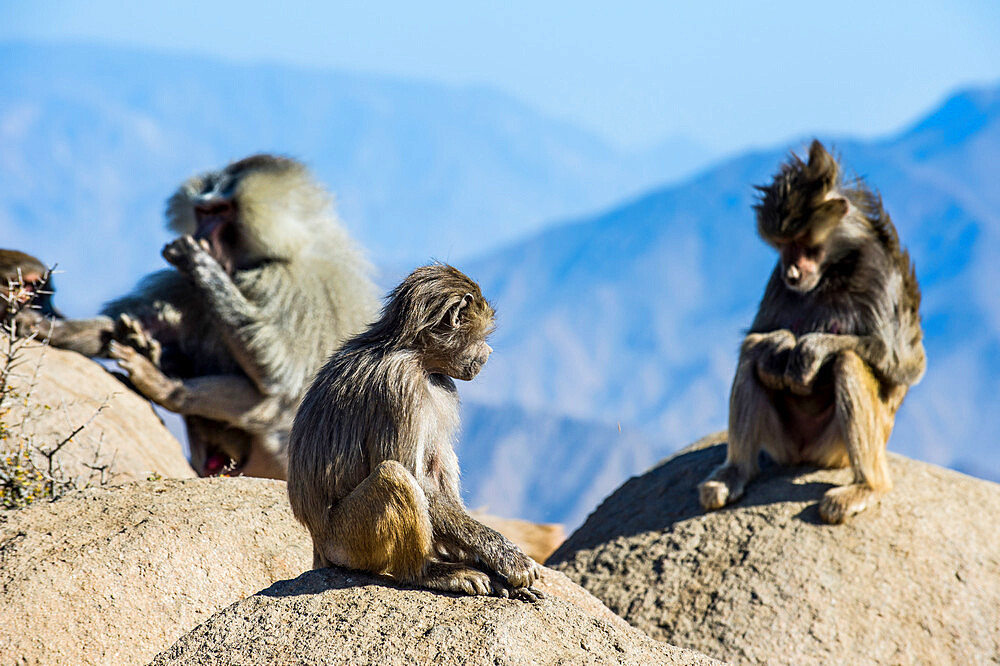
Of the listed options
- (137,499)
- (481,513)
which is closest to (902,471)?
(481,513)

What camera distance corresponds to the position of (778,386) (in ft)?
19.8

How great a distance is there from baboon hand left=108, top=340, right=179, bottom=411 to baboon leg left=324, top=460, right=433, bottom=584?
337cm

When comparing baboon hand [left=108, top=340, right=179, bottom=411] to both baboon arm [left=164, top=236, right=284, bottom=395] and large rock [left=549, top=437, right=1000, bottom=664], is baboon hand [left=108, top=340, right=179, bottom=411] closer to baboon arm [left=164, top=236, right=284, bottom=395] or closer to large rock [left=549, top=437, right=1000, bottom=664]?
baboon arm [left=164, top=236, right=284, bottom=395]

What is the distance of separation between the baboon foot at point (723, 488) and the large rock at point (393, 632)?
8.15ft

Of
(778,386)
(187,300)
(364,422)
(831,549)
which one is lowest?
(364,422)

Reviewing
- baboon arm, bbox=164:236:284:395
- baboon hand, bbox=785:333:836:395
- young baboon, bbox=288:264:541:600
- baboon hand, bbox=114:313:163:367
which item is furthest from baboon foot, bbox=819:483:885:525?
baboon hand, bbox=114:313:163:367

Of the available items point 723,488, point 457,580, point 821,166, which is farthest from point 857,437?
point 457,580

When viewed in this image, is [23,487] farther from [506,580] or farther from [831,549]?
[831,549]

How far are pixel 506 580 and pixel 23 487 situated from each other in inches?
97.4

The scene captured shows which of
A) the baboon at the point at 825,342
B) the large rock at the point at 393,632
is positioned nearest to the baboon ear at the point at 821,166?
the baboon at the point at 825,342

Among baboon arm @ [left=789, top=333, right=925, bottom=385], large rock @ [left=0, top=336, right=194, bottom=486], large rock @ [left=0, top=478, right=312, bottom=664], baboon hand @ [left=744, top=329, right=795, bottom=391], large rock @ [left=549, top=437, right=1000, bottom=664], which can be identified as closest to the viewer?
large rock @ [left=0, top=478, right=312, bottom=664]

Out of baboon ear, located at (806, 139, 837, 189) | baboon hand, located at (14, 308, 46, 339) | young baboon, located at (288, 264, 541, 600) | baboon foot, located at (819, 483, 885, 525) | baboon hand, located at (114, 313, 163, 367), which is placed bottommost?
young baboon, located at (288, 264, 541, 600)

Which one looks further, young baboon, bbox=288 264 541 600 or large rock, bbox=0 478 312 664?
large rock, bbox=0 478 312 664

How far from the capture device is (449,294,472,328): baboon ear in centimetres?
376
